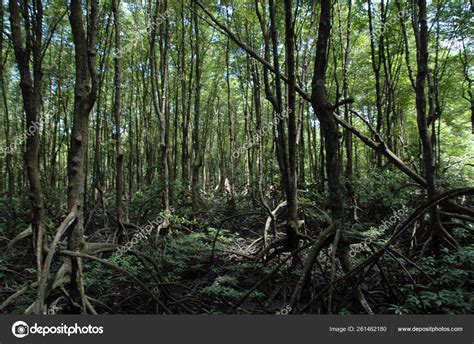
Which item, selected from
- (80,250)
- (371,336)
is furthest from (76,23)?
(371,336)

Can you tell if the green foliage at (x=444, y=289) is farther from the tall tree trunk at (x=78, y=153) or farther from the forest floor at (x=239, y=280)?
the tall tree trunk at (x=78, y=153)

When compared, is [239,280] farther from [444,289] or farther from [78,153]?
[78,153]

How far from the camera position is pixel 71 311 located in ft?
9.23

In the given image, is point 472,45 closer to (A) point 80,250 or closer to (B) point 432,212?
(B) point 432,212

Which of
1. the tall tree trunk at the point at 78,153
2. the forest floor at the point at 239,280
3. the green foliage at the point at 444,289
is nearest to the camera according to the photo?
the green foliage at the point at 444,289

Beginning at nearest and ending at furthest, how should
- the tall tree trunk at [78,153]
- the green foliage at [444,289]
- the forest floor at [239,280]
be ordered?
the green foliage at [444,289] → the tall tree trunk at [78,153] → the forest floor at [239,280]

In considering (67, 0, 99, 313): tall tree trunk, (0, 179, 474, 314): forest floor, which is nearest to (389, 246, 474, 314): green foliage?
(0, 179, 474, 314): forest floor

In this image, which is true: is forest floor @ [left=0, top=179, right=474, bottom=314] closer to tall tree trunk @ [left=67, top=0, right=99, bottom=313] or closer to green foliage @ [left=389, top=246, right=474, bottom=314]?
green foliage @ [left=389, top=246, right=474, bottom=314]

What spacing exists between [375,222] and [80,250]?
6.75m

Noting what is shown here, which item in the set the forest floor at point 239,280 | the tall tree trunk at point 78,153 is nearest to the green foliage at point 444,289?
the forest floor at point 239,280

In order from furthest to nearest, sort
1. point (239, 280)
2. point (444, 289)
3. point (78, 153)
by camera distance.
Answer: point (239, 280), point (78, 153), point (444, 289)

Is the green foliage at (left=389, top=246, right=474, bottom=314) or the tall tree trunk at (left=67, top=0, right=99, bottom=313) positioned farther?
the tall tree trunk at (left=67, top=0, right=99, bottom=313)

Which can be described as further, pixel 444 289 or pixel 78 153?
pixel 78 153

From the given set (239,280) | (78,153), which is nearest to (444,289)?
(239,280)
